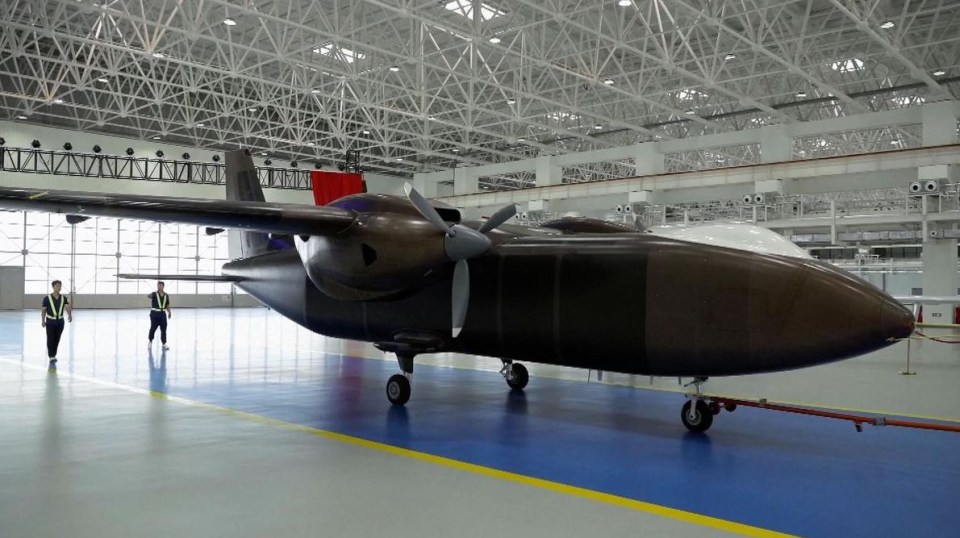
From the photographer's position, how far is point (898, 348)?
70.3 ft

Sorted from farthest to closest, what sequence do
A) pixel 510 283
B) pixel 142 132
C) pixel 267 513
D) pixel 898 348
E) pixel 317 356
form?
pixel 142 132 < pixel 898 348 < pixel 317 356 < pixel 510 283 < pixel 267 513

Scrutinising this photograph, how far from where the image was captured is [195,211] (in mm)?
8719

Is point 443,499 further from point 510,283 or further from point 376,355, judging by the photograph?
point 376,355

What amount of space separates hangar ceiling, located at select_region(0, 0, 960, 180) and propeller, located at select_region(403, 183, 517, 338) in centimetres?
1251

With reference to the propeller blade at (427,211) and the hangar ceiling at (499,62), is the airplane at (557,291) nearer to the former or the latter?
the propeller blade at (427,211)

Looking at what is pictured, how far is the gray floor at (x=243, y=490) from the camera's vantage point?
4992 millimetres

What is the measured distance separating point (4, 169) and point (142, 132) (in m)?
7.97

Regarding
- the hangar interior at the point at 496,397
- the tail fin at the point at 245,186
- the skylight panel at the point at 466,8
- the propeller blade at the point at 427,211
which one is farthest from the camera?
the skylight panel at the point at 466,8

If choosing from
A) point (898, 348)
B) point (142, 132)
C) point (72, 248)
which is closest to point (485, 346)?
point (898, 348)

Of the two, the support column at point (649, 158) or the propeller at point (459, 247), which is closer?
the propeller at point (459, 247)

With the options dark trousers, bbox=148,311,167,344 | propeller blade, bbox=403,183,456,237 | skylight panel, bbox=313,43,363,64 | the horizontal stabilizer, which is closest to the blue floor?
the horizontal stabilizer

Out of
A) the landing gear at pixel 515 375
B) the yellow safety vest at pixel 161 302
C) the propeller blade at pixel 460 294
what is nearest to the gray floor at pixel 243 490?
the propeller blade at pixel 460 294

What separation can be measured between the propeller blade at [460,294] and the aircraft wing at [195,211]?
1711 millimetres

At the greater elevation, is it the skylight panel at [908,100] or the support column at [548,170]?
the skylight panel at [908,100]
